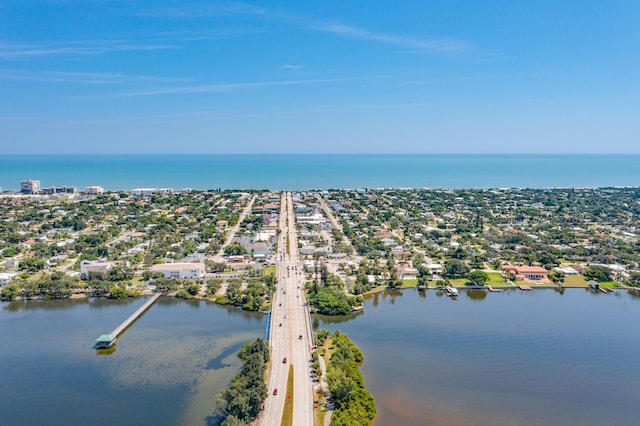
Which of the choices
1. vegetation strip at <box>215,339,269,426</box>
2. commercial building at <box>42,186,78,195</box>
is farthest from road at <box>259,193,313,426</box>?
commercial building at <box>42,186,78,195</box>

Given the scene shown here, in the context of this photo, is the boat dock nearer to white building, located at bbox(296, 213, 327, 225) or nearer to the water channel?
the water channel

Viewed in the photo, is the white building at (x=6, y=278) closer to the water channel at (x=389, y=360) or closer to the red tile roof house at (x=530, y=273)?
the water channel at (x=389, y=360)

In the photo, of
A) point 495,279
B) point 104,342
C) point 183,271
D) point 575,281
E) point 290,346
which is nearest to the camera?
point 290,346

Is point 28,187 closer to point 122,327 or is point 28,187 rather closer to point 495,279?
point 122,327

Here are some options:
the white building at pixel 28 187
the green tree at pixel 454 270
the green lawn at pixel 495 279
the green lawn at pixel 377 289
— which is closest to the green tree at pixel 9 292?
the green lawn at pixel 377 289

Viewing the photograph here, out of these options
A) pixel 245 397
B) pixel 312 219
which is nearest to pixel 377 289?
pixel 245 397

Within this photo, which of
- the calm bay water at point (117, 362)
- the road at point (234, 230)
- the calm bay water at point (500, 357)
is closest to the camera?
the calm bay water at point (117, 362)

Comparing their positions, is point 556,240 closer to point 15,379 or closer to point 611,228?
point 611,228
